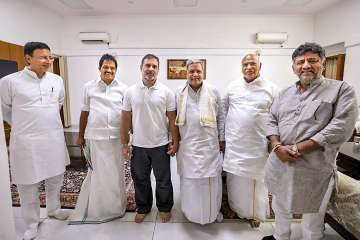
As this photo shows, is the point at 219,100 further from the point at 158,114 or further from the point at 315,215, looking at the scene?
the point at 315,215

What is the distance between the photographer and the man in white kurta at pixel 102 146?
2.17 meters

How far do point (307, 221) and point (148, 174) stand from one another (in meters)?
1.37

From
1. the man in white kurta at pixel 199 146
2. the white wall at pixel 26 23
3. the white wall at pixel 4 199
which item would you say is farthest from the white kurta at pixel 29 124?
the white wall at pixel 26 23

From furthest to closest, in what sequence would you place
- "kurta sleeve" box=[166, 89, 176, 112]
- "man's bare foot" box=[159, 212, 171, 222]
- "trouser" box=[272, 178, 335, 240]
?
"man's bare foot" box=[159, 212, 171, 222] → "kurta sleeve" box=[166, 89, 176, 112] → "trouser" box=[272, 178, 335, 240]

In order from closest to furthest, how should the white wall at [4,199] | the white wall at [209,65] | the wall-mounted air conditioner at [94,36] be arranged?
the white wall at [4,199], the wall-mounted air conditioner at [94,36], the white wall at [209,65]

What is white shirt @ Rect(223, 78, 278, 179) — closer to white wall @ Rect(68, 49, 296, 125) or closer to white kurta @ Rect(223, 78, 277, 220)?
→ white kurta @ Rect(223, 78, 277, 220)

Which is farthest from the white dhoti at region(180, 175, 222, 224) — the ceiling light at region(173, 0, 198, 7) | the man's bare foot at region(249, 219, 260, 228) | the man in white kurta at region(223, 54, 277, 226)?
the ceiling light at region(173, 0, 198, 7)

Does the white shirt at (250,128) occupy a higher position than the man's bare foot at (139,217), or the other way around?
the white shirt at (250,128)

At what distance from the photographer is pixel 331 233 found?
6.84 ft

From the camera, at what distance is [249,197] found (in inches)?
85.9

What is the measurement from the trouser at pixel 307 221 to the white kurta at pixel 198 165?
548mm

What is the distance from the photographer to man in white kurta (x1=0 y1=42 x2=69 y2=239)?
1.96 meters

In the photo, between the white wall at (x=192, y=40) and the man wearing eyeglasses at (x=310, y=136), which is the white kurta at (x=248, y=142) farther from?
the white wall at (x=192, y=40)

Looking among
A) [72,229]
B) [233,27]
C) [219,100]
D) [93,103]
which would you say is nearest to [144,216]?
[72,229]
